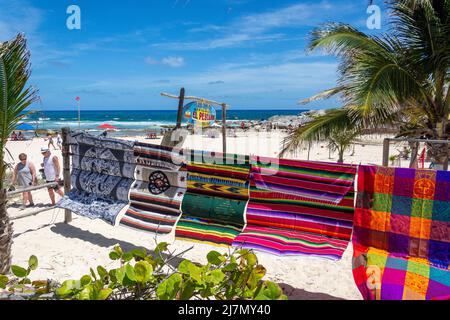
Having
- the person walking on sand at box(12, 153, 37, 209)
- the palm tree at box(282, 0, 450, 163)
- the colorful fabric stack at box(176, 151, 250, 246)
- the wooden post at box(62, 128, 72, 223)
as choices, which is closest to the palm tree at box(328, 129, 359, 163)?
the palm tree at box(282, 0, 450, 163)

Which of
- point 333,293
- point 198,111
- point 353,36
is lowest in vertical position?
point 333,293

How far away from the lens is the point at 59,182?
6.43 meters

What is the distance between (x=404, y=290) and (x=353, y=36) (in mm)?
4320

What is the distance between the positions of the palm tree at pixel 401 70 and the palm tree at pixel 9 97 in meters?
4.01

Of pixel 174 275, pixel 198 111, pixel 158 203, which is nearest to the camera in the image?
pixel 174 275

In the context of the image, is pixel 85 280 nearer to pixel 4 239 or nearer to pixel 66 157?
pixel 4 239

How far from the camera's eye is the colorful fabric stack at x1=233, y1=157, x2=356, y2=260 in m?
3.73

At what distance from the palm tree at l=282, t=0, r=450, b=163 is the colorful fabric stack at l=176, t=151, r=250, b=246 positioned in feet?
6.81

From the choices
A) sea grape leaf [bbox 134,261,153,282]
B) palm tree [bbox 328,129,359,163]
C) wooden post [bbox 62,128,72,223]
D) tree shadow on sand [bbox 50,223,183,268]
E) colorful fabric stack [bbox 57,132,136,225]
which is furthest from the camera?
palm tree [bbox 328,129,359,163]

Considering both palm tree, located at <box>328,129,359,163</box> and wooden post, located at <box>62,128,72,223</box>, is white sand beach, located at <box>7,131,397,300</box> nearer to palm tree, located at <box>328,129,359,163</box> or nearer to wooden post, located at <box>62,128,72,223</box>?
wooden post, located at <box>62,128,72,223</box>

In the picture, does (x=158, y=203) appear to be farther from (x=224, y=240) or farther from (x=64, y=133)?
(x=64, y=133)

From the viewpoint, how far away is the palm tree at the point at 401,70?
5.35m

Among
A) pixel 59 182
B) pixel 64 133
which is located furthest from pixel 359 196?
pixel 59 182

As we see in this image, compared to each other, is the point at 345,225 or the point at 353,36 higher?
the point at 353,36
